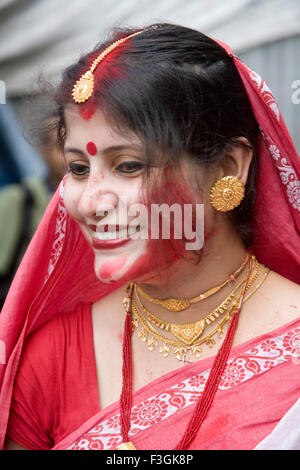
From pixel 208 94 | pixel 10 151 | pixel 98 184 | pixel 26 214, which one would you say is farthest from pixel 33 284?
pixel 10 151

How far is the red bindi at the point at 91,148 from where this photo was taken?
4.45ft

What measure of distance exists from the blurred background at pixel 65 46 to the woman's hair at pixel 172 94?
5.31 feet

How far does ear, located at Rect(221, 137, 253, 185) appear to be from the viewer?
1.44 m

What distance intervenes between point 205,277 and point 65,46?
2673mm

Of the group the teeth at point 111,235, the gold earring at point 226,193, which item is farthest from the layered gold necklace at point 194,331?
the teeth at point 111,235

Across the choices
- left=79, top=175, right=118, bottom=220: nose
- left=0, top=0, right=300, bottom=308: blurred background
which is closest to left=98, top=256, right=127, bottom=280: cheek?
left=79, top=175, right=118, bottom=220: nose

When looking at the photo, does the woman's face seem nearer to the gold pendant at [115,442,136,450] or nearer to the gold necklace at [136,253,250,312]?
the gold necklace at [136,253,250,312]

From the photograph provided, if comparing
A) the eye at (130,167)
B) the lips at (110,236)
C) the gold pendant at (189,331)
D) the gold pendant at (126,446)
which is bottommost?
the gold pendant at (126,446)

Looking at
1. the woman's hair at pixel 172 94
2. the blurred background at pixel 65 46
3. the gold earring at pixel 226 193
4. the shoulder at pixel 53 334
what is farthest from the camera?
the blurred background at pixel 65 46

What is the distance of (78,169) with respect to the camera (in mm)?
1448

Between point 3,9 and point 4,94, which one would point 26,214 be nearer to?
point 4,94

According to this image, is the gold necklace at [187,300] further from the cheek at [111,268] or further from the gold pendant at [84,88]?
the gold pendant at [84,88]

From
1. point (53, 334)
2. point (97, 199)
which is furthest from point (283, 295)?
point (53, 334)
